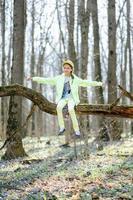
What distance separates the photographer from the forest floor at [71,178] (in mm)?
9109

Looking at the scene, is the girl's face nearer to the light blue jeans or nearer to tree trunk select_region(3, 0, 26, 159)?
the light blue jeans

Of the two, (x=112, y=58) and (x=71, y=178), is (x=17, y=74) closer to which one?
(x=112, y=58)

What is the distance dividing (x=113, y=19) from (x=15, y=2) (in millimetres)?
5453

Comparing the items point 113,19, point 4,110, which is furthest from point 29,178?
point 4,110

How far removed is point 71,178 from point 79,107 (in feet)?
6.04

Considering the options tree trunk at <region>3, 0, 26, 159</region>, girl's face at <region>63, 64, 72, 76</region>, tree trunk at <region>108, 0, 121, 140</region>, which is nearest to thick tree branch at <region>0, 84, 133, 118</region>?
girl's face at <region>63, 64, 72, 76</region>

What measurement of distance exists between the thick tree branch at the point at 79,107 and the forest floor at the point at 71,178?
1526mm

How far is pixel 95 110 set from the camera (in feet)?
31.9

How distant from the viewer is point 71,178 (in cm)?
1041

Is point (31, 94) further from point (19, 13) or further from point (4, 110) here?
point (4, 110)

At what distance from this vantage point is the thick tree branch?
9641 millimetres

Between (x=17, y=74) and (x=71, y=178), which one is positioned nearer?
(x=71, y=178)

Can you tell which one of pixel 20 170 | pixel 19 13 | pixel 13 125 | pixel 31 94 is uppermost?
pixel 19 13

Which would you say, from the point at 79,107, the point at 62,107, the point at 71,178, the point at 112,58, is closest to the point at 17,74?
the point at 112,58
